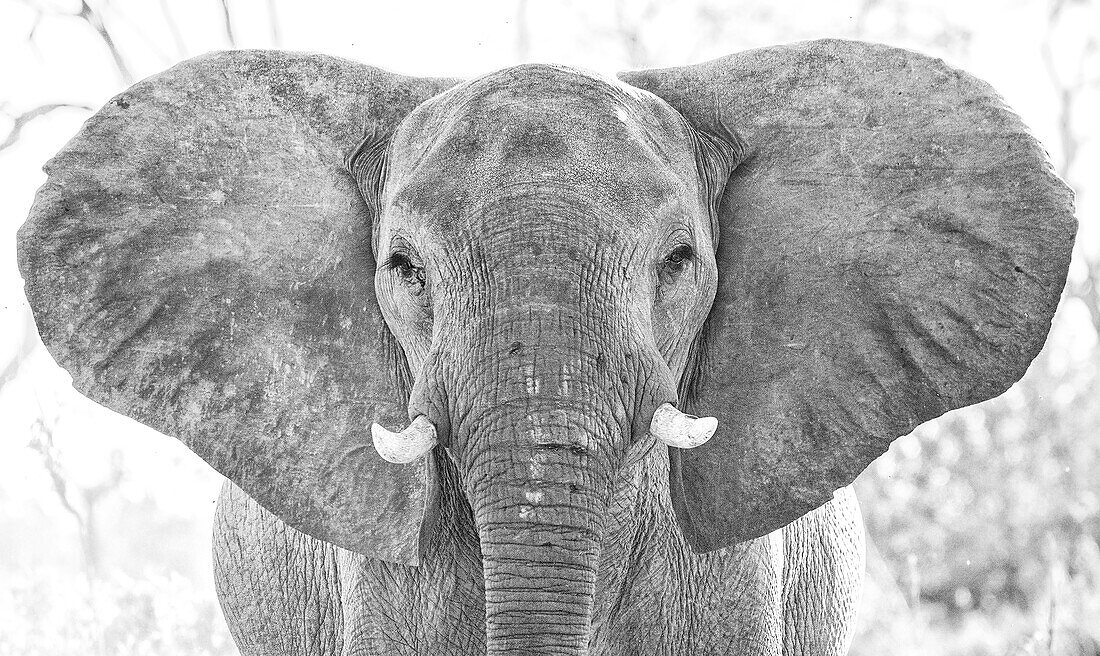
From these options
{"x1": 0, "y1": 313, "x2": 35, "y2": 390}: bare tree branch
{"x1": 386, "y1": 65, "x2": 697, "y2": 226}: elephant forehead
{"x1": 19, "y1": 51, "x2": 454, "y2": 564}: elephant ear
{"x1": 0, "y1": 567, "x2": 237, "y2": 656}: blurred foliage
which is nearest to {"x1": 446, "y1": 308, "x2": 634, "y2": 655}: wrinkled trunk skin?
{"x1": 386, "y1": 65, "x2": 697, "y2": 226}: elephant forehead

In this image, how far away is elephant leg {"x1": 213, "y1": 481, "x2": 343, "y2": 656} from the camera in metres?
4.20

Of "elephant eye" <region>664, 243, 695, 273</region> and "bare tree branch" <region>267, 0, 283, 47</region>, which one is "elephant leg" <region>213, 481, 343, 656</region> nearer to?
"elephant eye" <region>664, 243, 695, 273</region>

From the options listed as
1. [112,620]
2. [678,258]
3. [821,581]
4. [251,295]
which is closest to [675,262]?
[678,258]

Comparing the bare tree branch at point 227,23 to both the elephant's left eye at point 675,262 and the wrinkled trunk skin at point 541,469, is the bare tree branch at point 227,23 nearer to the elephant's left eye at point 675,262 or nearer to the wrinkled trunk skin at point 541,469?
the elephant's left eye at point 675,262

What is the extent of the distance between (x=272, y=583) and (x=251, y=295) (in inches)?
54.0

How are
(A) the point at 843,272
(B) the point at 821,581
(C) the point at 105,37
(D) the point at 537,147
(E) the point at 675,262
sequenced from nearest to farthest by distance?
(D) the point at 537,147 < (E) the point at 675,262 < (A) the point at 843,272 < (B) the point at 821,581 < (C) the point at 105,37

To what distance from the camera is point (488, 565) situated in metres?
2.85

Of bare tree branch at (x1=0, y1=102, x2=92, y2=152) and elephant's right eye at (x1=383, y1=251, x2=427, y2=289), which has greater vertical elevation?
elephant's right eye at (x1=383, y1=251, x2=427, y2=289)

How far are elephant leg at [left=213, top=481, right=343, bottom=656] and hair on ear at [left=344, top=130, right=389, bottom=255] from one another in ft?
3.29

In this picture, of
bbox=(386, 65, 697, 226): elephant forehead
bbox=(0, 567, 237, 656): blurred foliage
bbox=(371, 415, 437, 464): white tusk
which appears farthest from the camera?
bbox=(0, 567, 237, 656): blurred foliage

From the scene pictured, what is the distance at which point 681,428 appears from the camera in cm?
276

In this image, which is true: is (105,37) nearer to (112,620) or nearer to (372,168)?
(112,620)

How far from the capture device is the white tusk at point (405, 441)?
8.93ft

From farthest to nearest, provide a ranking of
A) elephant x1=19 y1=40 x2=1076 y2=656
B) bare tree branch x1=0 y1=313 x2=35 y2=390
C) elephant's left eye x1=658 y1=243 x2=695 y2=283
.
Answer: bare tree branch x1=0 y1=313 x2=35 y2=390 → elephant x1=19 y1=40 x2=1076 y2=656 → elephant's left eye x1=658 y1=243 x2=695 y2=283
